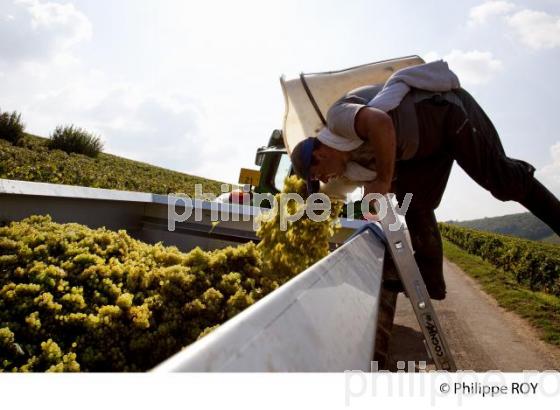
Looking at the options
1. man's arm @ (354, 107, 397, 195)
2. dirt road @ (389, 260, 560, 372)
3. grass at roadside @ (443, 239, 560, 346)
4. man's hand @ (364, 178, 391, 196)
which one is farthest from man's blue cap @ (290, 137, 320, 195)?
grass at roadside @ (443, 239, 560, 346)

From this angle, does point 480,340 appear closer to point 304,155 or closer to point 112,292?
point 304,155

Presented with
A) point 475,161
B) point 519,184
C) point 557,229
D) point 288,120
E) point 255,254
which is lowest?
point 255,254

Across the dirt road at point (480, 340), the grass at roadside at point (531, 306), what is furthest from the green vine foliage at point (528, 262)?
the dirt road at point (480, 340)

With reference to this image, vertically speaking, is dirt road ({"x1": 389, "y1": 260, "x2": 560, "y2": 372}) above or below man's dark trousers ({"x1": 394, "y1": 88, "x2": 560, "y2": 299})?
below

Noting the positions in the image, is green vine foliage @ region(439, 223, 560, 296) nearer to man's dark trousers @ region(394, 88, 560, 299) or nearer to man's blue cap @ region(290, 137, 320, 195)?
man's dark trousers @ region(394, 88, 560, 299)

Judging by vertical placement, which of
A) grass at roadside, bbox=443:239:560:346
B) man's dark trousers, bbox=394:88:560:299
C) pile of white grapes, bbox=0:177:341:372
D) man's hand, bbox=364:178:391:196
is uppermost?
man's dark trousers, bbox=394:88:560:299

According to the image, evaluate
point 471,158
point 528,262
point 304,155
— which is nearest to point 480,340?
point 471,158

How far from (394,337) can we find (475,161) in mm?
2610

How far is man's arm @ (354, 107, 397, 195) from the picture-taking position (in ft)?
6.55

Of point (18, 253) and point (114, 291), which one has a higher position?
point (18, 253)

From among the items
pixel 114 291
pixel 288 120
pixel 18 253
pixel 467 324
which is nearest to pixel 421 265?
pixel 288 120

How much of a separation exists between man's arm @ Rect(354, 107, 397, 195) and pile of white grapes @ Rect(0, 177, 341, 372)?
3.33 feet

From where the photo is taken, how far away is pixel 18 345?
5.74 ft
